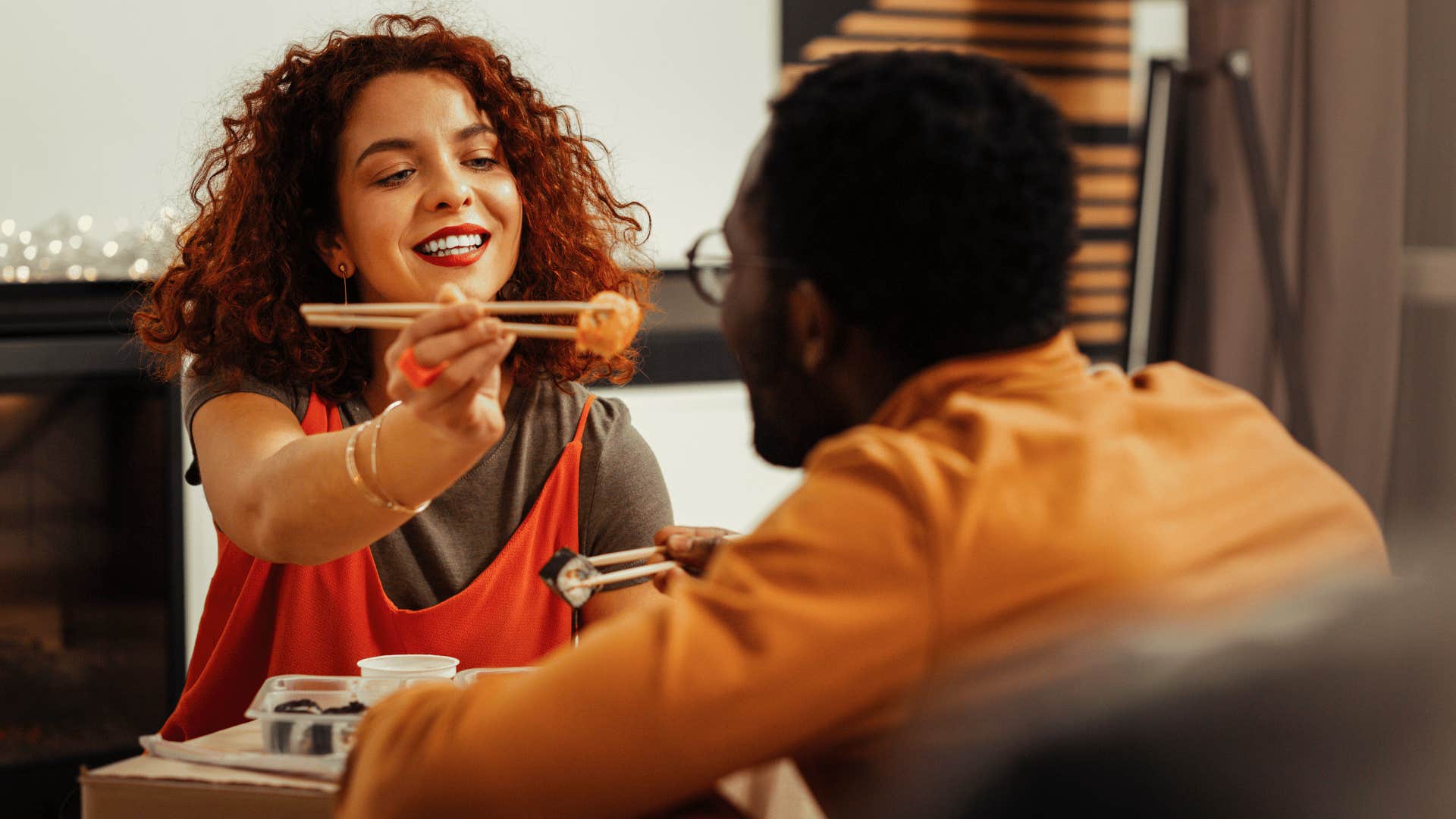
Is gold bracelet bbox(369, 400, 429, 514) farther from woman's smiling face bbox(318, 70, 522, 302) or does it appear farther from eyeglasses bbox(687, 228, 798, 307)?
eyeglasses bbox(687, 228, 798, 307)

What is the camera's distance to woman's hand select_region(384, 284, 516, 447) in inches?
46.7

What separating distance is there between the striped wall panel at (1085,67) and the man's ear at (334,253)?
1.58 metres

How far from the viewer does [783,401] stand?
917mm

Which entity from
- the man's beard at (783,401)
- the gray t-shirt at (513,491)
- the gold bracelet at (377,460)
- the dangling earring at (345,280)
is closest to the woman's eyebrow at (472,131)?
the dangling earring at (345,280)

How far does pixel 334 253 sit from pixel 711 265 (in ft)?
2.78

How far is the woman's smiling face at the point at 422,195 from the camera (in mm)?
1616

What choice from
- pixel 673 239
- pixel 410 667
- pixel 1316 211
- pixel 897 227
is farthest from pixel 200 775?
pixel 1316 211

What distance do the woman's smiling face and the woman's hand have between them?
39 cm

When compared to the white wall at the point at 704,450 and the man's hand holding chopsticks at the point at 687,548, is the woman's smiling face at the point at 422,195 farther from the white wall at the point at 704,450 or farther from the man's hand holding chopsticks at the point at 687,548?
the white wall at the point at 704,450

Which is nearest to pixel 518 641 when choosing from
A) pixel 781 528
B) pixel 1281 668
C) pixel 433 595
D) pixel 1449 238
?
pixel 433 595

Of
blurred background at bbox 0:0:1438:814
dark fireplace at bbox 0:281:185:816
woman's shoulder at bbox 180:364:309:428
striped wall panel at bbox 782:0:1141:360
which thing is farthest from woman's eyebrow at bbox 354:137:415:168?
striped wall panel at bbox 782:0:1141:360

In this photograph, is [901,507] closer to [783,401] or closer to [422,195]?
[783,401]

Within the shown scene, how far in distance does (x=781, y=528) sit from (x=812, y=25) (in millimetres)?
2441

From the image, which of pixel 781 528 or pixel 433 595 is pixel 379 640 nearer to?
pixel 433 595
